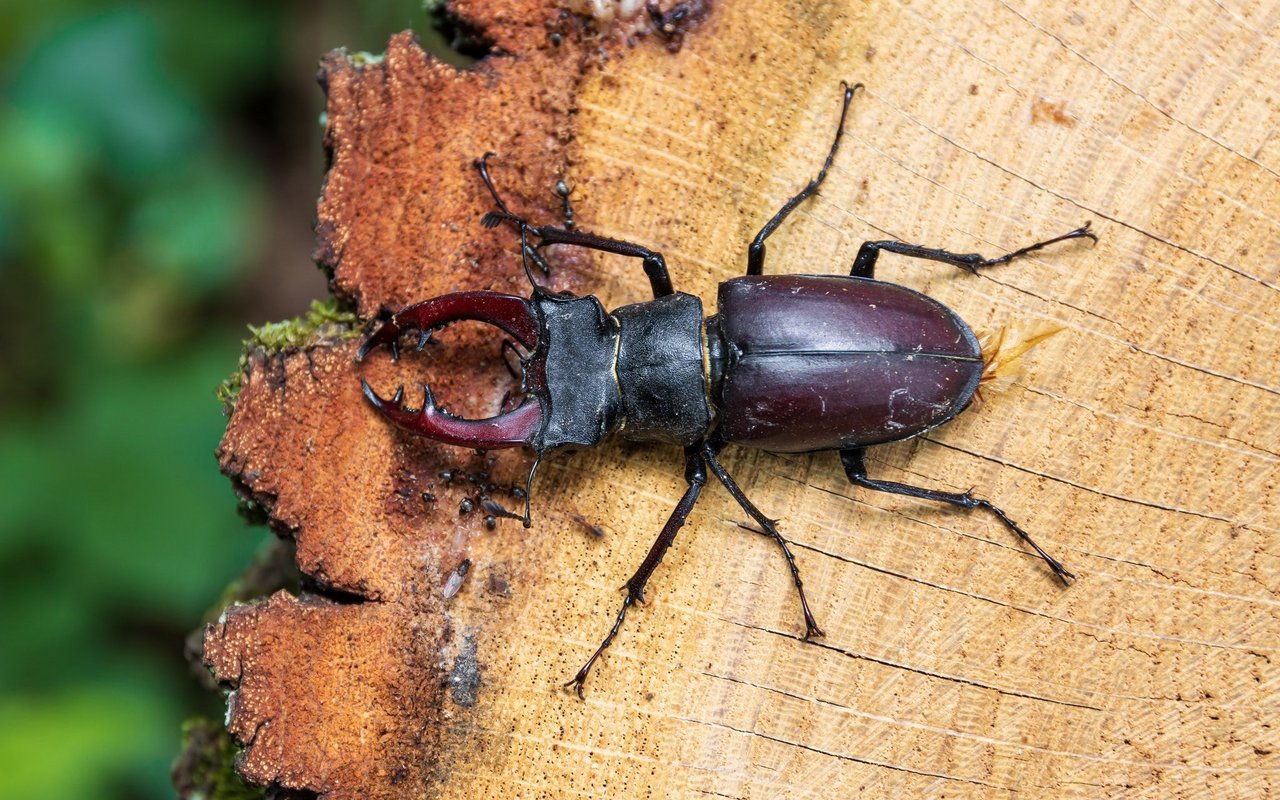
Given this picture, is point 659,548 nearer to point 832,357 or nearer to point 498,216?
point 832,357

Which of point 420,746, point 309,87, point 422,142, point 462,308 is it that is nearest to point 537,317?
point 462,308

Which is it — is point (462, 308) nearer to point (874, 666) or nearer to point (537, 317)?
point (537, 317)

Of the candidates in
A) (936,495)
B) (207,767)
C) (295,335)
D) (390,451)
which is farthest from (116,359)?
(936,495)

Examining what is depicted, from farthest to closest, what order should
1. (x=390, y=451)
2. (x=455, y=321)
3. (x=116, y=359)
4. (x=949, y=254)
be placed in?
(x=116, y=359) < (x=949, y=254) < (x=455, y=321) < (x=390, y=451)

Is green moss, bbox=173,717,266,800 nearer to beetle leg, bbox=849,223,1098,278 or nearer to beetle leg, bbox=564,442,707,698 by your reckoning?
beetle leg, bbox=564,442,707,698

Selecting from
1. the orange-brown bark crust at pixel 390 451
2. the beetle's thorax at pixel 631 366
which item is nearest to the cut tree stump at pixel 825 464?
the orange-brown bark crust at pixel 390 451

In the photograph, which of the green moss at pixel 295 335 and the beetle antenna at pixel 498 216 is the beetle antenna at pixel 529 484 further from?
the green moss at pixel 295 335
